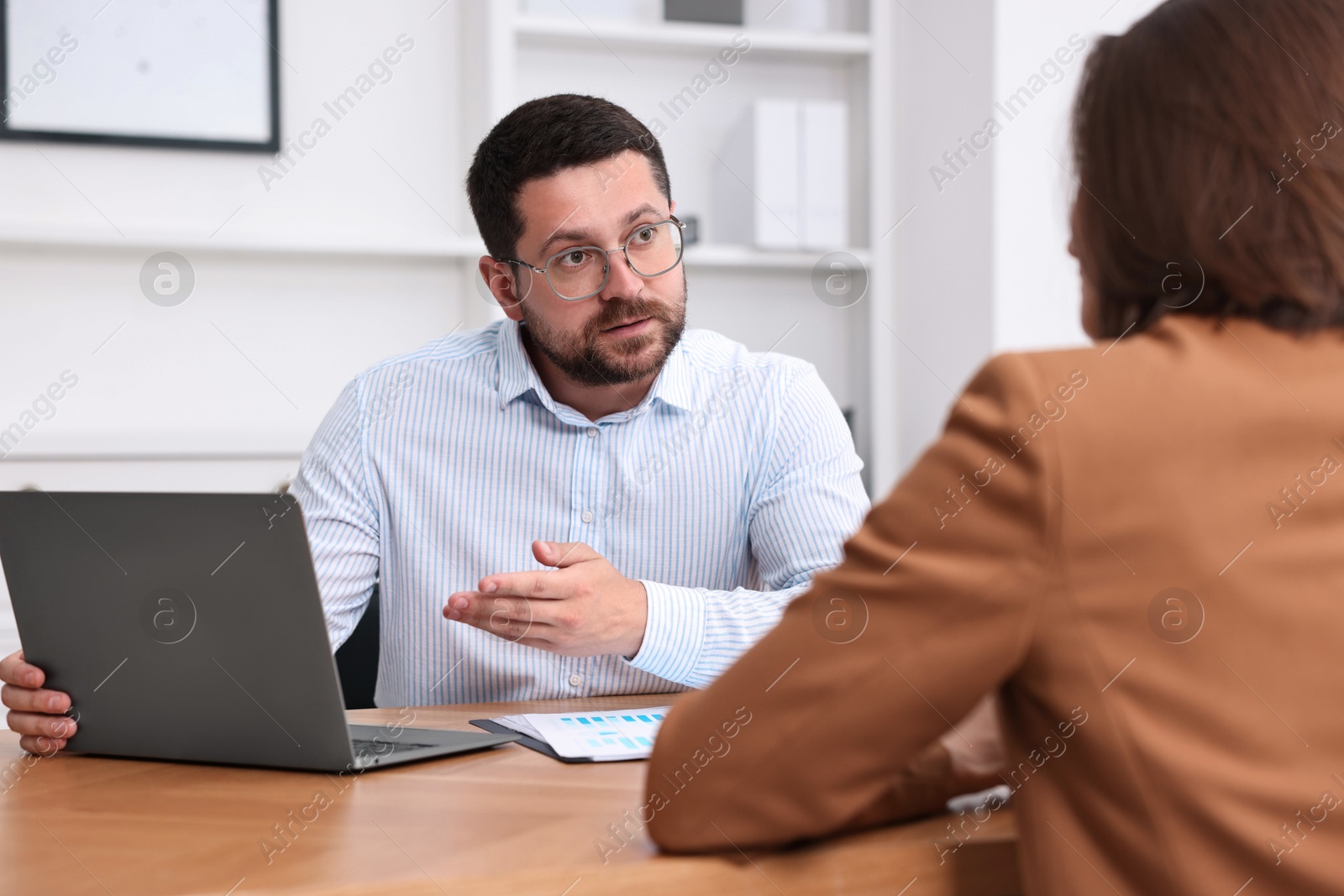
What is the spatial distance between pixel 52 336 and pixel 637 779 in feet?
7.12

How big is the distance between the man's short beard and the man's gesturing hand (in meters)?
0.40

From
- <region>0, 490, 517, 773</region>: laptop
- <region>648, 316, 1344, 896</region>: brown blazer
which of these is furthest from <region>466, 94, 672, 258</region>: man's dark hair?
<region>648, 316, 1344, 896</region>: brown blazer

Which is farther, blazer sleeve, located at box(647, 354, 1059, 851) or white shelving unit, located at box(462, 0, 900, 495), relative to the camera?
white shelving unit, located at box(462, 0, 900, 495)

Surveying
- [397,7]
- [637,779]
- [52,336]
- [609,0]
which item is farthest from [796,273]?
[637,779]

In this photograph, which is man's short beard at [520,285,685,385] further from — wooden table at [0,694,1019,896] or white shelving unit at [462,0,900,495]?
white shelving unit at [462,0,900,495]

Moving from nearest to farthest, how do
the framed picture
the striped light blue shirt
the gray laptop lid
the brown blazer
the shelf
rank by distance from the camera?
the brown blazer, the gray laptop lid, the striped light blue shirt, the framed picture, the shelf

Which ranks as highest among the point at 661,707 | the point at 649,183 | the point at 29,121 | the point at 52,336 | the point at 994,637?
the point at 29,121

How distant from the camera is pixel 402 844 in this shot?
782 millimetres

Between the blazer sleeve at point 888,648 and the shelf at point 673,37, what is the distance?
2316 millimetres

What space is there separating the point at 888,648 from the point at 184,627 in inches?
23.9

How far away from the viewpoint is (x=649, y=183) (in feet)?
5.38

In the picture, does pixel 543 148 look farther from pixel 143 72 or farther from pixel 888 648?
pixel 143 72

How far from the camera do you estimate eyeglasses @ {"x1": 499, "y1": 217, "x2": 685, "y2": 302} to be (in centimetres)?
162

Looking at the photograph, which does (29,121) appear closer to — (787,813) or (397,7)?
(397,7)
